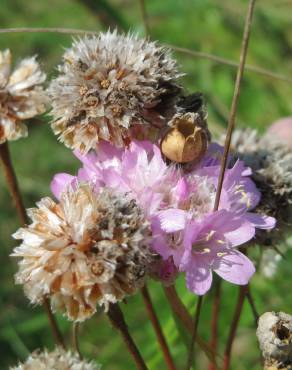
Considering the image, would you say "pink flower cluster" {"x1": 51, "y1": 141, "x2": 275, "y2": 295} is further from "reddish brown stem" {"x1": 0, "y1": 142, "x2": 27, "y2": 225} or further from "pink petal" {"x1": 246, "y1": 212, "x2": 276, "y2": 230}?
"reddish brown stem" {"x1": 0, "y1": 142, "x2": 27, "y2": 225}

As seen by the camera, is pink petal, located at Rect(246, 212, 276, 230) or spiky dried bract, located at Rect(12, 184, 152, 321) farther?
pink petal, located at Rect(246, 212, 276, 230)

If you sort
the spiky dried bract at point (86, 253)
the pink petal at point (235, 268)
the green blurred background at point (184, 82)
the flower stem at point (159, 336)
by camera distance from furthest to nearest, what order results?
the green blurred background at point (184, 82)
the flower stem at point (159, 336)
the pink petal at point (235, 268)
the spiky dried bract at point (86, 253)

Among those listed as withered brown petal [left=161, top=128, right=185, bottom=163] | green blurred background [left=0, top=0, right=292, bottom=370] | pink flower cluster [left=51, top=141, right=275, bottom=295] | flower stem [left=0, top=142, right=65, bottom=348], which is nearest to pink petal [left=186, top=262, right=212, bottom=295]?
pink flower cluster [left=51, top=141, right=275, bottom=295]

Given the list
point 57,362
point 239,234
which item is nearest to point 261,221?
point 239,234

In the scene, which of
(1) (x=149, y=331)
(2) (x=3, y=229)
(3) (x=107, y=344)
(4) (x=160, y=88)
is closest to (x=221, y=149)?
(4) (x=160, y=88)

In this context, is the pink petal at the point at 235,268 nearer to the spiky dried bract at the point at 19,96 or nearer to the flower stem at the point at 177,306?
the flower stem at the point at 177,306

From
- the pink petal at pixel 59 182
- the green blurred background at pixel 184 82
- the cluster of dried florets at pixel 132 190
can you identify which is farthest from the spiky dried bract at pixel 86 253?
the green blurred background at pixel 184 82

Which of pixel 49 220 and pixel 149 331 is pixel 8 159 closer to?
pixel 49 220
